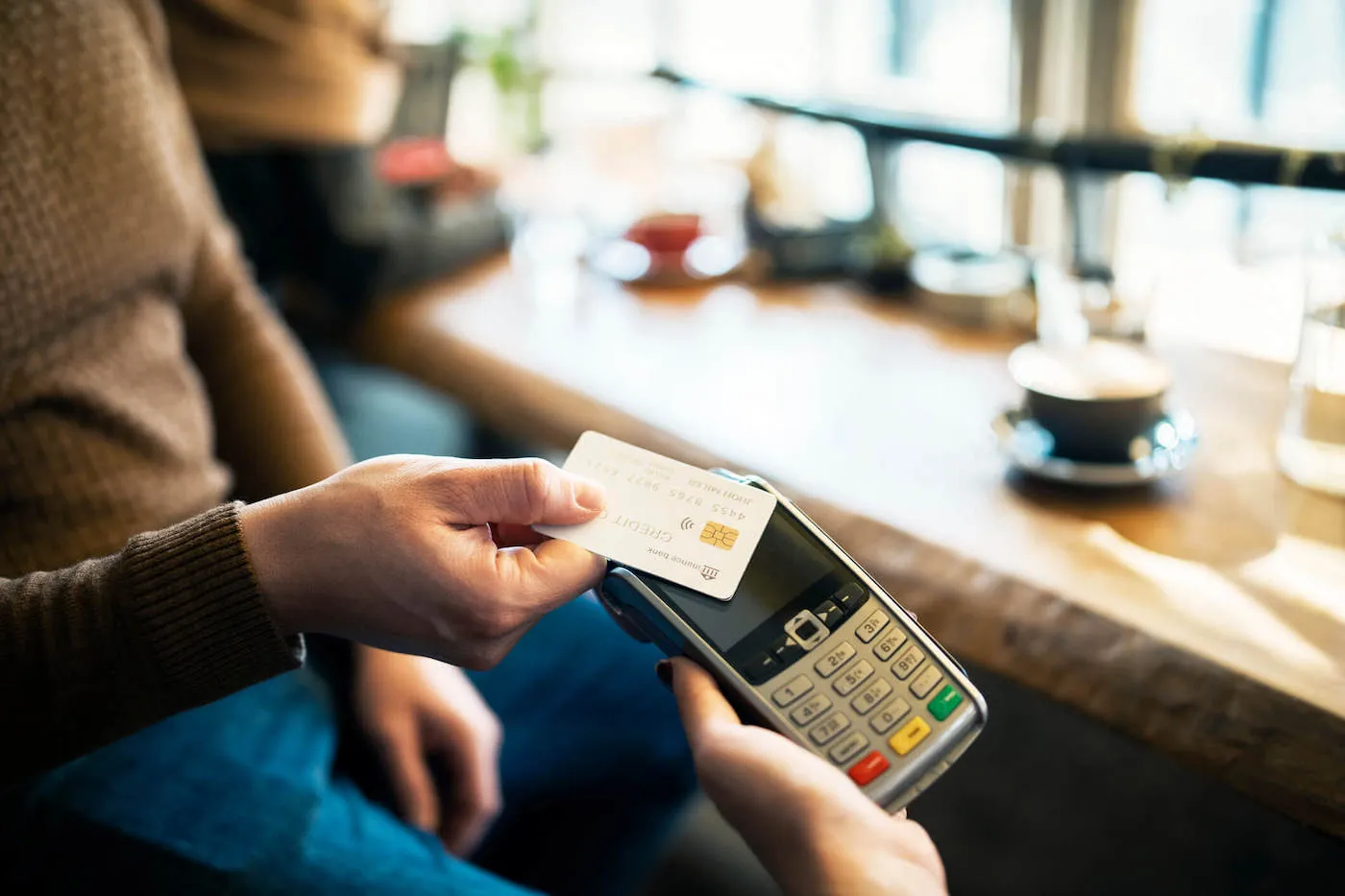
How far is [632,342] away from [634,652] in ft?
1.32

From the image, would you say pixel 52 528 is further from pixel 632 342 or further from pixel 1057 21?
pixel 1057 21

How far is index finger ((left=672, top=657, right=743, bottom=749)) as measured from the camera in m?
0.51

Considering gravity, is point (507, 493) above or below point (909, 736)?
above

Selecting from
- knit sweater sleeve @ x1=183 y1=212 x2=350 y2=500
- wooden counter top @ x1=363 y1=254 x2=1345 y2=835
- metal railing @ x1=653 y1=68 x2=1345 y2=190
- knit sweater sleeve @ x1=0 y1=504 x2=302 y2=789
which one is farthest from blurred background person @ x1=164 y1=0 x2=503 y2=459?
knit sweater sleeve @ x1=0 y1=504 x2=302 y2=789

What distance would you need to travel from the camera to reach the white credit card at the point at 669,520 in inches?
21.3

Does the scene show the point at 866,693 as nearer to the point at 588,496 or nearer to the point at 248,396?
the point at 588,496

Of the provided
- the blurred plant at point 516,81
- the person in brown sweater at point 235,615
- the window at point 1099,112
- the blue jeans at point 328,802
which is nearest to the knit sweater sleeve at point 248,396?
the person in brown sweater at point 235,615

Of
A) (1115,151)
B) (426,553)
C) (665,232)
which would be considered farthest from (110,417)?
(1115,151)

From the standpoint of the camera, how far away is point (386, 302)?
1322 millimetres

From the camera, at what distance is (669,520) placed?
55cm

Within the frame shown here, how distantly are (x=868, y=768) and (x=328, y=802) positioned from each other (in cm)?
35

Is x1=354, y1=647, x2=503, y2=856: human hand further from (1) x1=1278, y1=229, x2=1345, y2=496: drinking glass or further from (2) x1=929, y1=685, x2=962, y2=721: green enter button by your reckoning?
(1) x1=1278, y1=229, x2=1345, y2=496: drinking glass

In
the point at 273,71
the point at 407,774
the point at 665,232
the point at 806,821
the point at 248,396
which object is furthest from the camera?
the point at 665,232

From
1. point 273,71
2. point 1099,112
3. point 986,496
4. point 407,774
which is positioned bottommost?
point 407,774
